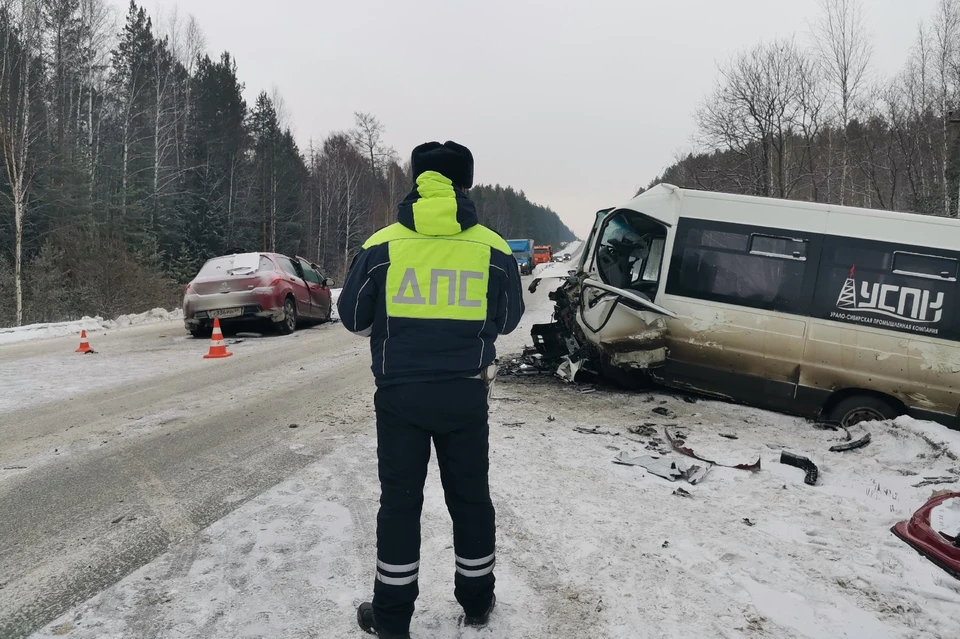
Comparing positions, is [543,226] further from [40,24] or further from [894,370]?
[894,370]

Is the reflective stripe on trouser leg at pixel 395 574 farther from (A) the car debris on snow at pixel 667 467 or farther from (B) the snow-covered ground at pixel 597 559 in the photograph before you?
(A) the car debris on snow at pixel 667 467

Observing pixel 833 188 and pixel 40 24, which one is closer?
pixel 40 24

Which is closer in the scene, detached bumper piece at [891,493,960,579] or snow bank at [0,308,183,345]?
detached bumper piece at [891,493,960,579]

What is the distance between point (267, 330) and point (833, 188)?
3010cm

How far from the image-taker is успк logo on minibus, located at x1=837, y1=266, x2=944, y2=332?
591cm

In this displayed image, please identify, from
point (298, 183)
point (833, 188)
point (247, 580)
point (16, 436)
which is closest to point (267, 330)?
point (16, 436)

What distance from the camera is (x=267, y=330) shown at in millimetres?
12727

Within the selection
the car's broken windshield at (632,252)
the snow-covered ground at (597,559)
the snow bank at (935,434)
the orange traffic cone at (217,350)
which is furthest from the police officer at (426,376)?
the orange traffic cone at (217,350)

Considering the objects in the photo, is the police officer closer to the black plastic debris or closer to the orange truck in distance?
the black plastic debris

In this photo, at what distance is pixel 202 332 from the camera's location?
11.7m

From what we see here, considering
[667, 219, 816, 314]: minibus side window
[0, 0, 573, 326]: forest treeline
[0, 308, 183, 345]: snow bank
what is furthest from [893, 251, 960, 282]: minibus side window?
[0, 0, 573, 326]: forest treeline

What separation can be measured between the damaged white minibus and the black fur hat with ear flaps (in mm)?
4538

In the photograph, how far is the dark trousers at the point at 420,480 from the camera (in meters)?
2.28

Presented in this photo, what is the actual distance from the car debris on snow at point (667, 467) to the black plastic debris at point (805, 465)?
0.70 metres
